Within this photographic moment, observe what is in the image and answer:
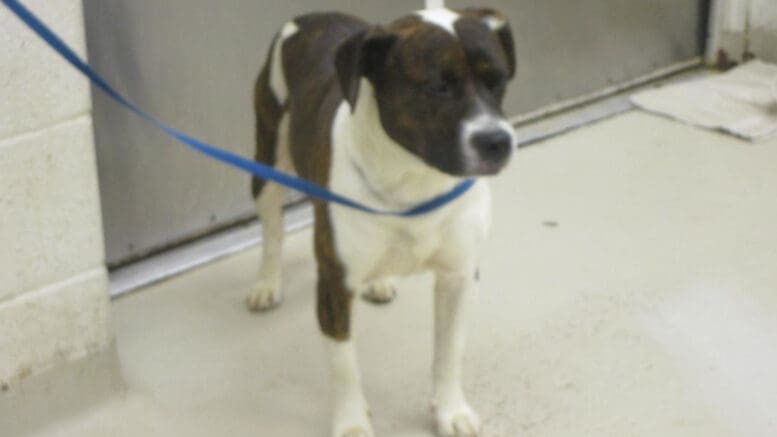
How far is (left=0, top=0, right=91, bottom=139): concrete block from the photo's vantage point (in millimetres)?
1900

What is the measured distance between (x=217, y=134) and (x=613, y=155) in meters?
1.28

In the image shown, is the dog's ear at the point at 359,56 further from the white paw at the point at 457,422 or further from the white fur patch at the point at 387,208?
the white paw at the point at 457,422

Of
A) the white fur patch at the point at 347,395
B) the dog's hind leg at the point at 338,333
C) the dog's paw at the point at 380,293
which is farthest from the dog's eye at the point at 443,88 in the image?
the dog's paw at the point at 380,293

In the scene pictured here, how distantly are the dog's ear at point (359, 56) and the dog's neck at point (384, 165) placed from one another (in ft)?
0.17

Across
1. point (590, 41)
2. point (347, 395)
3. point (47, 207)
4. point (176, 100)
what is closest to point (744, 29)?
point (590, 41)

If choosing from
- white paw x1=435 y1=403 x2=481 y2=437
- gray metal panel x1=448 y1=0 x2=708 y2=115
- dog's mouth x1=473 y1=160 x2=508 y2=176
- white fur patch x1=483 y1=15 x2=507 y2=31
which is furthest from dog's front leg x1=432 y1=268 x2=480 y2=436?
gray metal panel x1=448 y1=0 x2=708 y2=115

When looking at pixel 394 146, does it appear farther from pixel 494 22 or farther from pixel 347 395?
pixel 347 395

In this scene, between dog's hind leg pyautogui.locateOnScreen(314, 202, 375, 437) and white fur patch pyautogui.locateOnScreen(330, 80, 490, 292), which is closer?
white fur patch pyautogui.locateOnScreen(330, 80, 490, 292)

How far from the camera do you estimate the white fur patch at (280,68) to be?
7.63 feet

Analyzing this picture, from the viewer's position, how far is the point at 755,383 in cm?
225

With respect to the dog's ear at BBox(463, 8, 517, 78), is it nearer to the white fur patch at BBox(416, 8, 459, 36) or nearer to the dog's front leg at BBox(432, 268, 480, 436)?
the white fur patch at BBox(416, 8, 459, 36)

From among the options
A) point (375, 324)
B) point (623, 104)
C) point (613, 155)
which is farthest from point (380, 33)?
point (623, 104)

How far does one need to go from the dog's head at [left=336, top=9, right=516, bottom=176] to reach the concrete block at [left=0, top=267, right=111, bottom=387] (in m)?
0.75

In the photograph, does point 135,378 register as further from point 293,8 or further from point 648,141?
point 648,141
